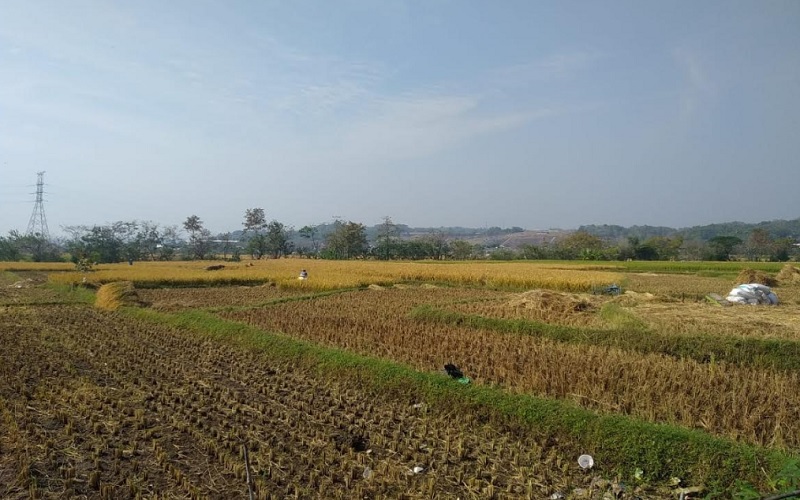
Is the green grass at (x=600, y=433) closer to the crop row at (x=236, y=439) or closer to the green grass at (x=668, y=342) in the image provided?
the crop row at (x=236, y=439)

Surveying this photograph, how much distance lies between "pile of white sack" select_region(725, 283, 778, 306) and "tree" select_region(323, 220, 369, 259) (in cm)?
5354

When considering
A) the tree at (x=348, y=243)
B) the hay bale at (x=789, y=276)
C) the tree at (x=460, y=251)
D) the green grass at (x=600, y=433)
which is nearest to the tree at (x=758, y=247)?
the tree at (x=460, y=251)

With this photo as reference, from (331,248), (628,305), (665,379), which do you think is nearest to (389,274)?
(628,305)

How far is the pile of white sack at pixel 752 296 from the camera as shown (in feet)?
48.1

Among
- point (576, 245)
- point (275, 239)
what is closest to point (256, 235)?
point (275, 239)

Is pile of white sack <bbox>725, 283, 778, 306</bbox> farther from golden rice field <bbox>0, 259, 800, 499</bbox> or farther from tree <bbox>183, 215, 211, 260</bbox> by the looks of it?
tree <bbox>183, 215, 211, 260</bbox>

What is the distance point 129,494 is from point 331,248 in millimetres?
62739

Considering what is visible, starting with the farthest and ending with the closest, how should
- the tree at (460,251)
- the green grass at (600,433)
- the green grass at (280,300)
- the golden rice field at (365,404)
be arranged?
the tree at (460,251)
the green grass at (280,300)
the golden rice field at (365,404)
the green grass at (600,433)

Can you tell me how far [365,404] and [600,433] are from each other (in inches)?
128

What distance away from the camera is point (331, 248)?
220 feet

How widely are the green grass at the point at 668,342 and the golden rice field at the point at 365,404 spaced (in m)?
0.06

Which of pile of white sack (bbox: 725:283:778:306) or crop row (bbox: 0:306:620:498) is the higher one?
pile of white sack (bbox: 725:283:778:306)

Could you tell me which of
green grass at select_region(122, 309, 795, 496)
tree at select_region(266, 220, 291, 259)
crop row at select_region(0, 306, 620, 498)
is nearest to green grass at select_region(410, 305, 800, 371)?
green grass at select_region(122, 309, 795, 496)

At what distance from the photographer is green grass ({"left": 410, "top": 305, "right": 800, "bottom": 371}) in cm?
875
